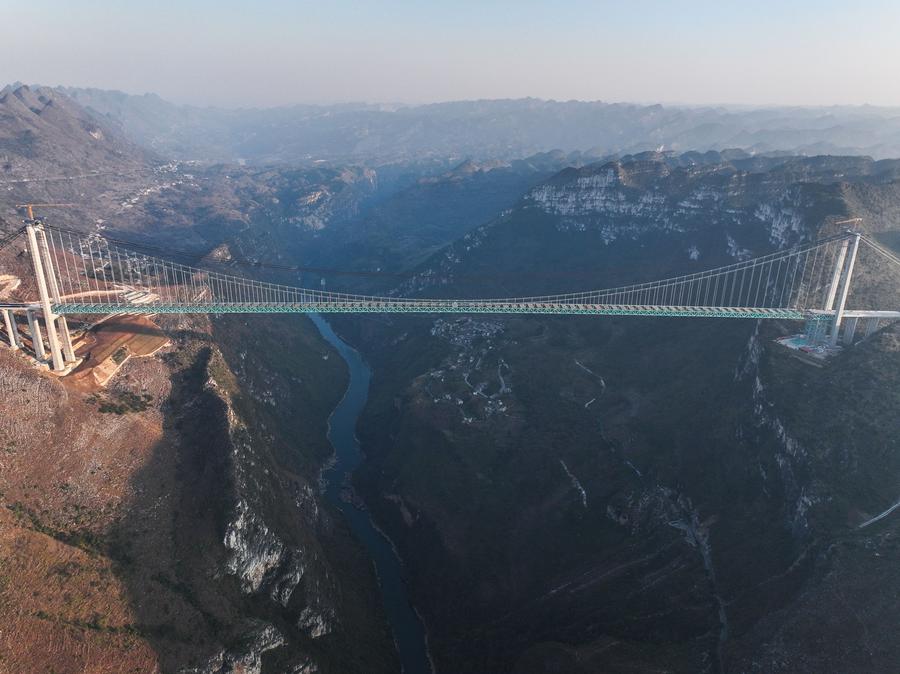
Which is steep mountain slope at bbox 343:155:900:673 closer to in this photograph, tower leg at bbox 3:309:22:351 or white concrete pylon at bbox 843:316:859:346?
white concrete pylon at bbox 843:316:859:346

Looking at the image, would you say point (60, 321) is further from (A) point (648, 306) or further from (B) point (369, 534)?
(A) point (648, 306)

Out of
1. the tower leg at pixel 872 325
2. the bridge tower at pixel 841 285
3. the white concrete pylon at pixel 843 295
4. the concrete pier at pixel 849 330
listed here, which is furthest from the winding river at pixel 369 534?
the tower leg at pixel 872 325

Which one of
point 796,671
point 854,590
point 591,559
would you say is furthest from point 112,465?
point 854,590

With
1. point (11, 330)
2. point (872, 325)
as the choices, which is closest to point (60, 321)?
point (11, 330)

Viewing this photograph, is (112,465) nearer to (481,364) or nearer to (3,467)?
(3,467)

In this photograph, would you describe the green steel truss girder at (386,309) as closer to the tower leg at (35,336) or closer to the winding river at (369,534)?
the tower leg at (35,336)

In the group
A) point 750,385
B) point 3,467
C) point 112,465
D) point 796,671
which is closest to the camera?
point 796,671
